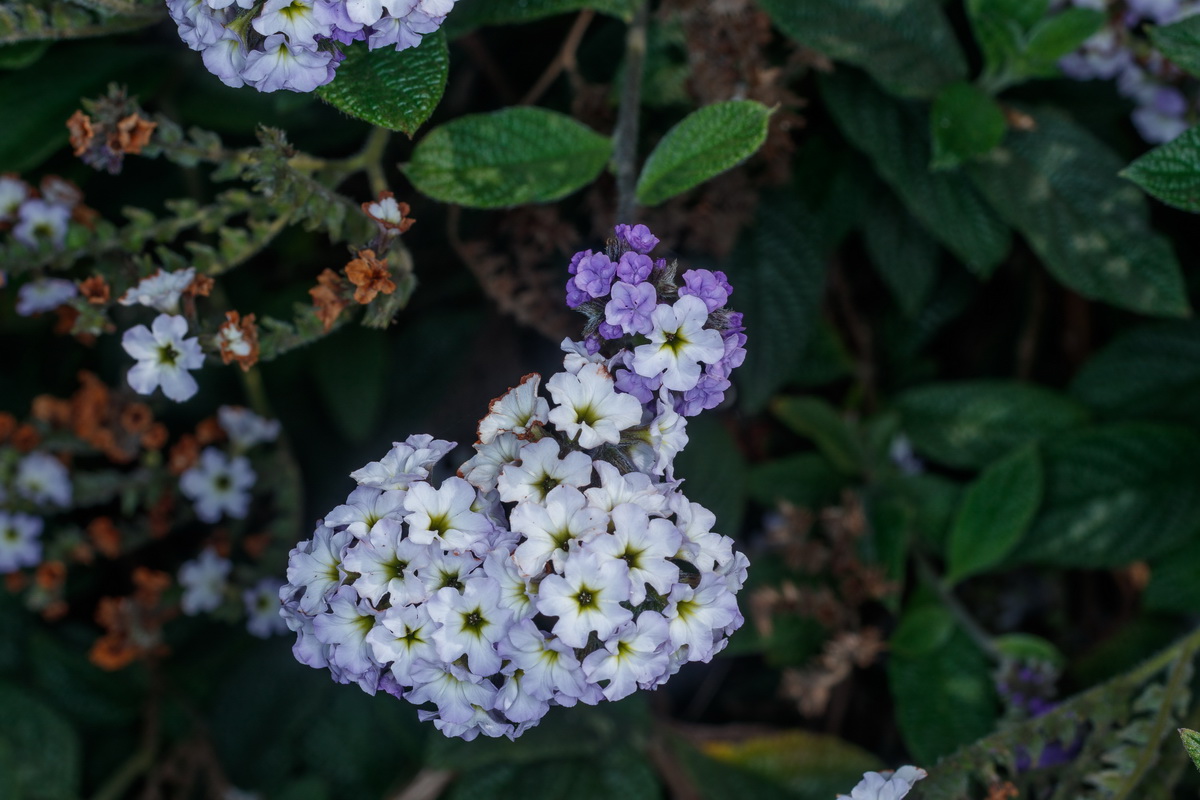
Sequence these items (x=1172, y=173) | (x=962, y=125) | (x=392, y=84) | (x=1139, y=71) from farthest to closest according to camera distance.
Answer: (x=1139, y=71), (x=962, y=125), (x=1172, y=173), (x=392, y=84)


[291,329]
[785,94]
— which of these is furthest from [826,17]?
[291,329]

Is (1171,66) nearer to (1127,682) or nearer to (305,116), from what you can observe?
(1127,682)

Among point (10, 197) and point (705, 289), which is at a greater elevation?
point (705, 289)

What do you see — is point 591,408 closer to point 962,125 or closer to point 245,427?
point 962,125

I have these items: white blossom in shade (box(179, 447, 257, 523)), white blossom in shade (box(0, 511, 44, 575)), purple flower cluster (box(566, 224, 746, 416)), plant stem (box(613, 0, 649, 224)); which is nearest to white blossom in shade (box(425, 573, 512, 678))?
purple flower cluster (box(566, 224, 746, 416))

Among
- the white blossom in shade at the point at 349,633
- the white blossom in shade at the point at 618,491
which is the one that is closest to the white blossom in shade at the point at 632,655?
the white blossom in shade at the point at 618,491

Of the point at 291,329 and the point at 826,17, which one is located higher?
the point at 826,17

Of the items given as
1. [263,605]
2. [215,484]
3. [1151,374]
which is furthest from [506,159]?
[1151,374]
